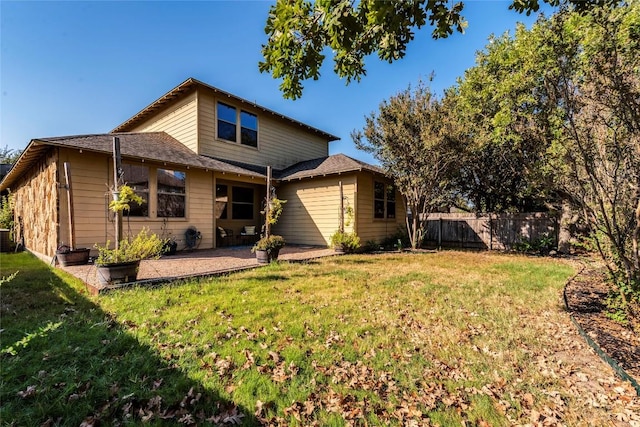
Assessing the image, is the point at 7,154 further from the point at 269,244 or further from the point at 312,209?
the point at 269,244

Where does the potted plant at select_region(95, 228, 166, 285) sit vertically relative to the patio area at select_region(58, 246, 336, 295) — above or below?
above

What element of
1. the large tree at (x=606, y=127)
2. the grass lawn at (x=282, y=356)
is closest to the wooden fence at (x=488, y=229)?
the grass lawn at (x=282, y=356)

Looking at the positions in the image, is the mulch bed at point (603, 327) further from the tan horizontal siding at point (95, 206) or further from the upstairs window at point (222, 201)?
the upstairs window at point (222, 201)

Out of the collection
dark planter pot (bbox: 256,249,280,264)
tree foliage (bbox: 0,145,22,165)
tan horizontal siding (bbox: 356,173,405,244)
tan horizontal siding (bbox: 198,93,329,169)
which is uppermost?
tree foliage (bbox: 0,145,22,165)

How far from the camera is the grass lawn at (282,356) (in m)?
2.22

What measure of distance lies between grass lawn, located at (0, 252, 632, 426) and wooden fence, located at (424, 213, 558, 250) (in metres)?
8.19

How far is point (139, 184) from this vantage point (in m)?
9.22

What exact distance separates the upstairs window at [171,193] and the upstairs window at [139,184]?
14.9 inches

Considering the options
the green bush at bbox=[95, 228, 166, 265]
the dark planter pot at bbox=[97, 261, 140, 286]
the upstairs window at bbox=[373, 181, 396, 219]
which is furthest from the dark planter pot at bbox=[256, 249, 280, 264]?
the upstairs window at bbox=[373, 181, 396, 219]

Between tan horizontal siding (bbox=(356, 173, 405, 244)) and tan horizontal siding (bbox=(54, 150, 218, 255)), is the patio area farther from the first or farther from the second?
tan horizontal siding (bbox=(356, 173, 405, 244))

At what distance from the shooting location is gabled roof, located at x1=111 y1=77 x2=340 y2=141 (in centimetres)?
1137

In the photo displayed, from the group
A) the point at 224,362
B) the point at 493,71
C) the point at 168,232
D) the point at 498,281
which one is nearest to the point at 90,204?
the point at 168,232

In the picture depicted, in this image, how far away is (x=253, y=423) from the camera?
2084mm

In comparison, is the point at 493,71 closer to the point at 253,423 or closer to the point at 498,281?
the point at 498,281
